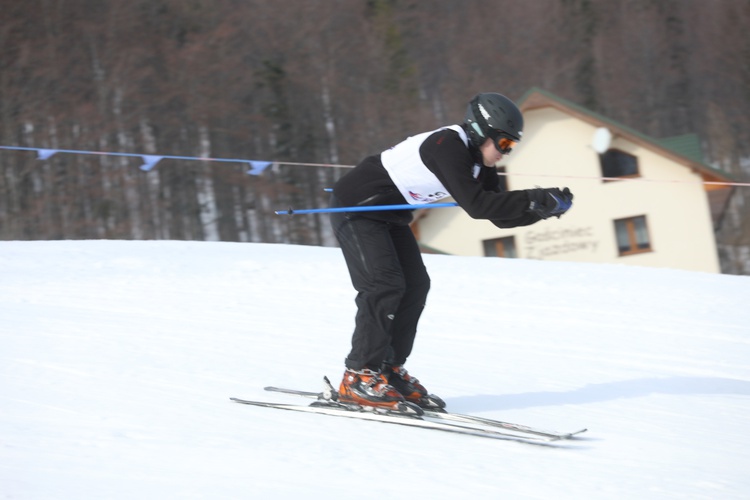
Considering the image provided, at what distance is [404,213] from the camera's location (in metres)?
4.04

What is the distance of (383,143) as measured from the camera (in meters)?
32.9

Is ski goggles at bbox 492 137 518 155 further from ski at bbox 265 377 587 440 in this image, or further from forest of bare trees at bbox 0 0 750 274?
forest of bare trees at bbox 0 0 750 274

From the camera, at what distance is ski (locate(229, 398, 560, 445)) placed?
3.61 m

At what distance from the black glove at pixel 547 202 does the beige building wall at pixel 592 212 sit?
69.2ft

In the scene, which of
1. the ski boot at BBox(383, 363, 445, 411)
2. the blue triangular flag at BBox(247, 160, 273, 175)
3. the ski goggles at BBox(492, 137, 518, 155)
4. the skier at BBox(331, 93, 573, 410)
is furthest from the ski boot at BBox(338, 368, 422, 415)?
the blue triangular flag at BBox(247, 160, 273, 175)

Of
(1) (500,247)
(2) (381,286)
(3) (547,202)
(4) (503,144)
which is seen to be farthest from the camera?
(1) (500,247)

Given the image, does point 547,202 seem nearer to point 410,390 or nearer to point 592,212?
point 410,390

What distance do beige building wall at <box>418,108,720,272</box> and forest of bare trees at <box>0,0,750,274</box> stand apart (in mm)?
867

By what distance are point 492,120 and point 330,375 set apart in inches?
73.4

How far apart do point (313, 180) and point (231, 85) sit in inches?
179

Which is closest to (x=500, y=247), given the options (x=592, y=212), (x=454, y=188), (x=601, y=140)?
(x=592, y=212)

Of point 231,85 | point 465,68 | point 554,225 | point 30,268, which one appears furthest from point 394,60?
point 30,268

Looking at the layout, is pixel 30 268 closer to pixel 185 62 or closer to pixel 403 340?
pixel 403 340

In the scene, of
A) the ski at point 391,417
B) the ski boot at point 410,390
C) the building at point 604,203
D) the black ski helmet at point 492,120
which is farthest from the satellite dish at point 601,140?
the ski at point 391,417
